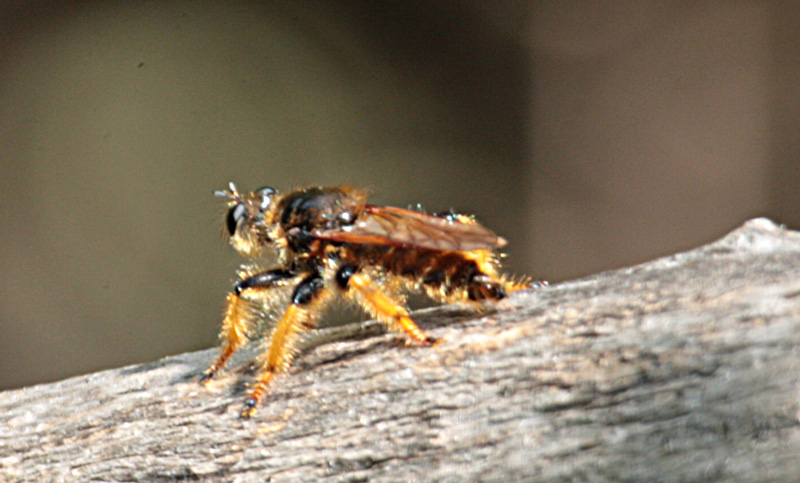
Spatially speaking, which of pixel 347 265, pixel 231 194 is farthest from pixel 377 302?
pixel 231 194

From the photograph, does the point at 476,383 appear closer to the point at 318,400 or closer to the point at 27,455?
the point at 318,400

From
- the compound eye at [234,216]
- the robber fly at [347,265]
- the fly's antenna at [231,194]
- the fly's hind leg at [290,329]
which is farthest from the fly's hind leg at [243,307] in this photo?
the fly's antenna at [231,194]

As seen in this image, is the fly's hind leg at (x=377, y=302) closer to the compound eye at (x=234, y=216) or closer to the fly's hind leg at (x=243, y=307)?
the fly's hind leg at (x=243, y=307)

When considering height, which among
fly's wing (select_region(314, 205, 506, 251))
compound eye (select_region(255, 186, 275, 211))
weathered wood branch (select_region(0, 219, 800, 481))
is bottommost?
weathered wood branch (select_region(0, 219, 800, 481))

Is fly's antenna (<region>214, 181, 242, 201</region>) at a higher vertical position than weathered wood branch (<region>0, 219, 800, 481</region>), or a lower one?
higher

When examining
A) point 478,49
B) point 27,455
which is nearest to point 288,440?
point 27,455

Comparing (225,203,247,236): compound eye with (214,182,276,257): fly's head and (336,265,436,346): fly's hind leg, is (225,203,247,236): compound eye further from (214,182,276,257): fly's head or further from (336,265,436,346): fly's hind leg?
(336,265,436,346): fly's hind leg

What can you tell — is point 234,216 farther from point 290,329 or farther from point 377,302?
point 377,302

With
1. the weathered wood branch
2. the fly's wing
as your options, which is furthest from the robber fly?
the weathered wood branch
